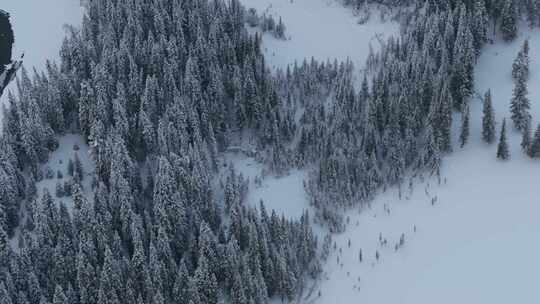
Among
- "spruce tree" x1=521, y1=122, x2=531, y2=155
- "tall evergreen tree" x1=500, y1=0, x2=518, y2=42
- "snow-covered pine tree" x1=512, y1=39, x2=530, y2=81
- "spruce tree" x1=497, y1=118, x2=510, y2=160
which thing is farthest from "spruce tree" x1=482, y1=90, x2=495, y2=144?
"tall evergreen tree" x1=500, y1=0, x2=518, y2=42

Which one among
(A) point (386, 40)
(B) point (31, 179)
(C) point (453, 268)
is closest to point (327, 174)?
(C) point (453, 268)

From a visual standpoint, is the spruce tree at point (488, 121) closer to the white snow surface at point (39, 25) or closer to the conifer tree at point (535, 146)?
the conifer tree at point (535, 146)

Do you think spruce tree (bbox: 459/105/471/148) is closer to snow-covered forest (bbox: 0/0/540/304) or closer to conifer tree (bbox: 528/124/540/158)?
snow-covered forest (bbox: 0/0/540/304)

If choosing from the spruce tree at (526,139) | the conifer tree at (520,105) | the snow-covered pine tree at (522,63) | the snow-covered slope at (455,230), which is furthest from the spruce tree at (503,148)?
the snow-covered pine tree at (522,63)

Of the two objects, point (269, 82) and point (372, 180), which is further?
point (269, 82)

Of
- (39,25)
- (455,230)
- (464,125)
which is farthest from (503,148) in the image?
(39,25)

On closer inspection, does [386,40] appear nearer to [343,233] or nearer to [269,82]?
[269,82]

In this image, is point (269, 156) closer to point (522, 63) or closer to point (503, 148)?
point (503, 148)
